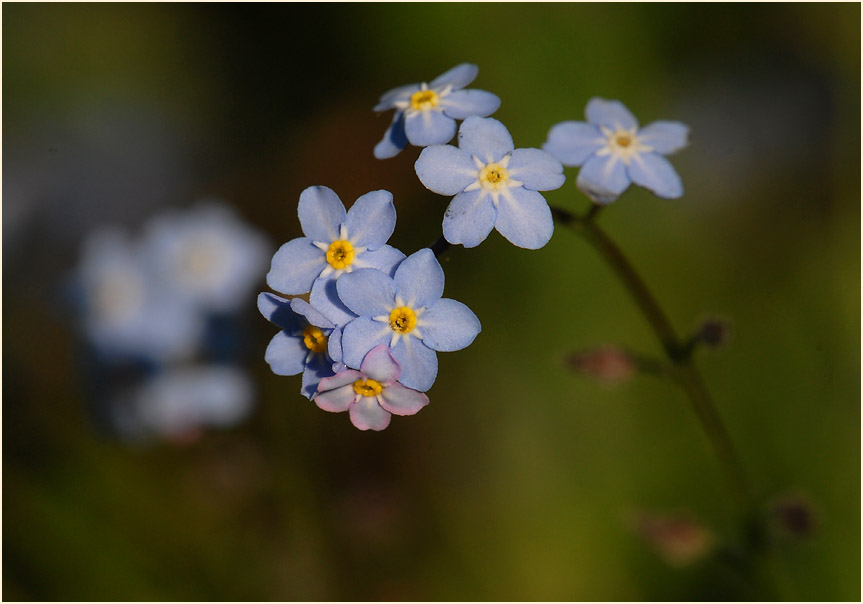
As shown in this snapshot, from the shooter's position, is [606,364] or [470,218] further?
[606,364]

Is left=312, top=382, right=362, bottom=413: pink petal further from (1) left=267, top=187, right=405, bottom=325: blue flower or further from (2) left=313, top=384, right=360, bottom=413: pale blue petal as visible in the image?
(1) left=267, top=187, right=405, bottom=325: blue flower

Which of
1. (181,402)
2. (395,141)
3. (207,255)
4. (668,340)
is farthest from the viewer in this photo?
(207,255)

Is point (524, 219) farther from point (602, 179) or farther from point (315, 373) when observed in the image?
point (315, 373)

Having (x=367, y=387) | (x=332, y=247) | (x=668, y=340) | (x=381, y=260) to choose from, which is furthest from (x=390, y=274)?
→ (x=668, y=340)

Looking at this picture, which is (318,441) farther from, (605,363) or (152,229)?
(605,363)

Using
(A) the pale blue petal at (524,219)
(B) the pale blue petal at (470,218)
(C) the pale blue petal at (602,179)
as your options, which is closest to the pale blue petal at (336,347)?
(B) the pale blue petal at (470,218)

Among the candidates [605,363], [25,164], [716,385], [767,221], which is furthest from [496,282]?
[25,164]

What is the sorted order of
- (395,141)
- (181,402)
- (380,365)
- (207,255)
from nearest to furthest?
(380,365) → (395,141) → (181,402) → (207,255)
